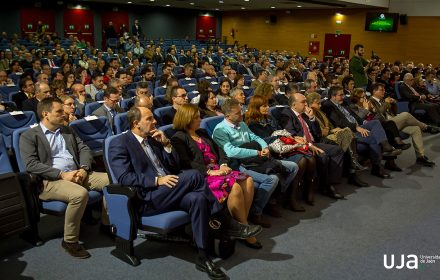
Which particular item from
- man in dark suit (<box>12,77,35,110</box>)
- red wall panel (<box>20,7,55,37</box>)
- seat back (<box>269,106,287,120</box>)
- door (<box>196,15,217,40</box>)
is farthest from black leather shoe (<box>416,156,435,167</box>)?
door (<box>196,15,217,40</box>)

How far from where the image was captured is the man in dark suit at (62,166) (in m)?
3.08

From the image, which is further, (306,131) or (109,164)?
(306,131)

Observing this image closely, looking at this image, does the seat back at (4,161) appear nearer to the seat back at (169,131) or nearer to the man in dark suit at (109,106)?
the seat back at (169,131)

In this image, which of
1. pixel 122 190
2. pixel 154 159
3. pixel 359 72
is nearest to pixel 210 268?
pixel 122 190

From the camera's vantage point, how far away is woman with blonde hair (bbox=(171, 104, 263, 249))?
10.5 ft

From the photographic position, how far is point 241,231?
3055mm

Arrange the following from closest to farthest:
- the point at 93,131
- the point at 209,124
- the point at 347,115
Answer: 1. the point at 209,124
2. the point at 93,131
3. the point at 347,115

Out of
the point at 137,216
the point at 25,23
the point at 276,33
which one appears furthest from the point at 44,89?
the point at 276,33

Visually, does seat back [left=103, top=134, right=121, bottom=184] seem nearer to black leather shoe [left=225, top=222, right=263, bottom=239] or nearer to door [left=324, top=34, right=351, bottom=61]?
black leather shoe [left=225, top=222, right=263, bottom=239]

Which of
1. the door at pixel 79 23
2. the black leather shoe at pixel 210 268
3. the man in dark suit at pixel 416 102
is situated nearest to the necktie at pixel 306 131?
the black leather shoe at pixel 210 268

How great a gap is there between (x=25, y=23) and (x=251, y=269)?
19.1 m

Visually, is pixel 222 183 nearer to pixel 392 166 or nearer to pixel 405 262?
pixel 405 262

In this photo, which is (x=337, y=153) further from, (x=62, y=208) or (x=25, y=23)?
(x=25, y=23)

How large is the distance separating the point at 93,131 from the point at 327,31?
17.3m
